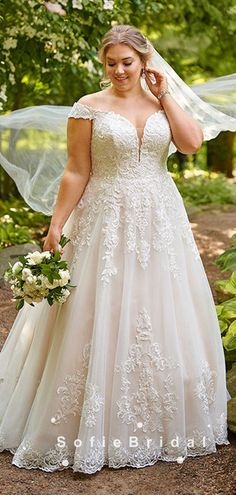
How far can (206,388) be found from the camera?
3699 mm

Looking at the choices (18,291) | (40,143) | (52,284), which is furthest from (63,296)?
(40,143)

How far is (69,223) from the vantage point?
3816mm

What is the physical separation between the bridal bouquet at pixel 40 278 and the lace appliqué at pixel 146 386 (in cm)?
41

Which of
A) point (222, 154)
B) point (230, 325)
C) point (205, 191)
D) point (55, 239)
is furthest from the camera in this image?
point (222, 154)

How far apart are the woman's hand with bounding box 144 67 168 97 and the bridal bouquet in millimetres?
958

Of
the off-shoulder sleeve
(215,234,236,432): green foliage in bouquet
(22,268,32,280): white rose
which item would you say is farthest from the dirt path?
the off-shoulder sleeve

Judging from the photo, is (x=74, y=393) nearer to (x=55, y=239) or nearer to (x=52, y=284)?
(x=52, y=284)

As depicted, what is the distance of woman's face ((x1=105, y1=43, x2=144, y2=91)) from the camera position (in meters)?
3.48

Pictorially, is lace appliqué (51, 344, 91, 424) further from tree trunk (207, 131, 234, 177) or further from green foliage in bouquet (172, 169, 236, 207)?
tree trunk (207, 131, 234, 177)

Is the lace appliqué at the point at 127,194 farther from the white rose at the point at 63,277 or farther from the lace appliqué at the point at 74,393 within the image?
the lace appliqué at the point at 74,393

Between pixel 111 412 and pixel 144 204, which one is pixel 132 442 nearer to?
pixel 111 412

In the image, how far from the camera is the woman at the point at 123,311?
3486 mm

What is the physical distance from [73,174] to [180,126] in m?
0.58

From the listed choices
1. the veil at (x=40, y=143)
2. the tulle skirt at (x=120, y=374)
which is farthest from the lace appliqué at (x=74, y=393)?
the veil at (x=40, y=143)
